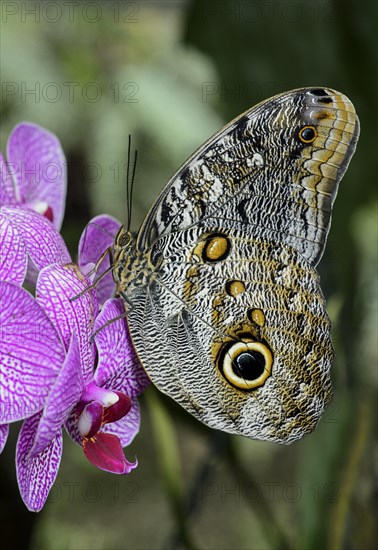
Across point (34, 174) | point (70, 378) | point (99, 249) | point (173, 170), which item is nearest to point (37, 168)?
point (34, 174)

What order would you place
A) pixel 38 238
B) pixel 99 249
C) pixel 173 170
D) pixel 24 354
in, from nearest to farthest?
1. pixel 24 354
2. pixel 38 238
3. pixel 99 249
4. pixel 173 170

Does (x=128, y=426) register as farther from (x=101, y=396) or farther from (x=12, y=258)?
(x=12, y=258)

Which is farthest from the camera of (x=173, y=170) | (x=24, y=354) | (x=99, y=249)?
(x=173, y=170)

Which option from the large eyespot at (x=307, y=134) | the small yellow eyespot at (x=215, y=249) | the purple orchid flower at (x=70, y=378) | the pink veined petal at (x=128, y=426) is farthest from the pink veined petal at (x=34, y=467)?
the large eyespot at (x=307, y=134)

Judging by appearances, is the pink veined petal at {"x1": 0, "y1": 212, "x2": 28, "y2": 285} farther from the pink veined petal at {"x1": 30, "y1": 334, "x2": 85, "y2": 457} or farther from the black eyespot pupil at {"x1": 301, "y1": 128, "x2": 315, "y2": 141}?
the black eyespot pupil at {"x1": 301, "y1": 128, "x2": 315, "y2": 141}

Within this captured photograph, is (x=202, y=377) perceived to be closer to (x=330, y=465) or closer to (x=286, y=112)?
(x=286, y=112)

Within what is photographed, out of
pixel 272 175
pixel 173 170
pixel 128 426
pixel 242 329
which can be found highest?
pixel 272 175

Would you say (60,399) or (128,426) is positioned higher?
(60,399)

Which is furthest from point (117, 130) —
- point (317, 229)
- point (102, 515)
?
point (317, 229)
